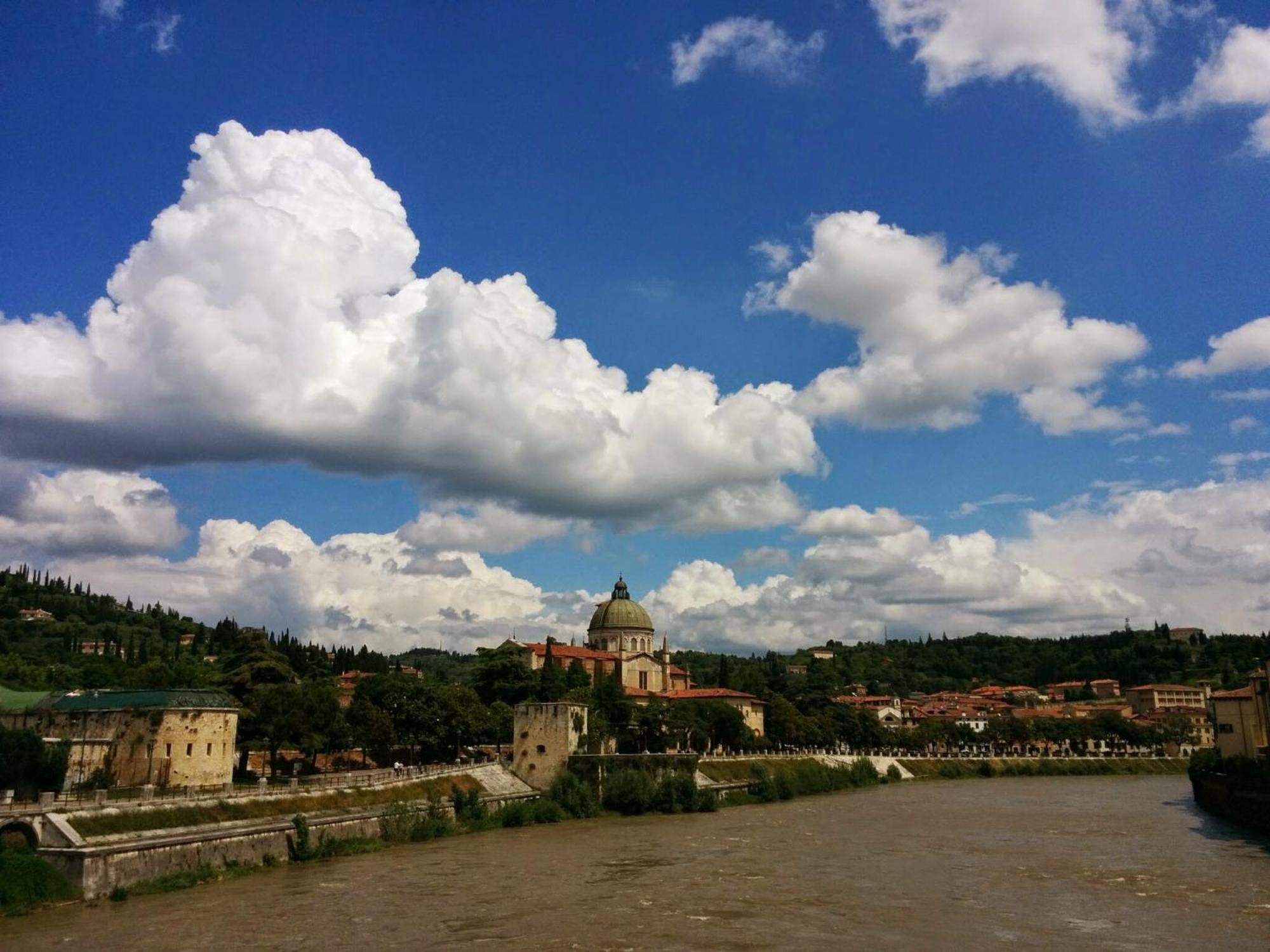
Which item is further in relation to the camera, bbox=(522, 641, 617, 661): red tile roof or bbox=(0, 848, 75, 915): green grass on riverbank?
bbox=(522, 641, 617, 661): red tile roof

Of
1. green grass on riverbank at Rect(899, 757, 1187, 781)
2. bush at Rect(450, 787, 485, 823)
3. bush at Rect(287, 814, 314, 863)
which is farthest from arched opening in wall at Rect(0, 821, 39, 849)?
green grass on riverbank at Rect(899, 757, 1187, 781)

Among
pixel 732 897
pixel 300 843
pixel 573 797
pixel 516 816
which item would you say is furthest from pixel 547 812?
pixel 732 897

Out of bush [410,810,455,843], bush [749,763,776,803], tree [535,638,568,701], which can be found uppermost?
tree [535,638,568,701]

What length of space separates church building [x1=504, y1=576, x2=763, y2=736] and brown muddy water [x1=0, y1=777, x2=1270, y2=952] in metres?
57.3

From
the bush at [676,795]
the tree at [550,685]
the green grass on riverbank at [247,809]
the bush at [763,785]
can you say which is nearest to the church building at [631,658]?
the tree at [550,685]

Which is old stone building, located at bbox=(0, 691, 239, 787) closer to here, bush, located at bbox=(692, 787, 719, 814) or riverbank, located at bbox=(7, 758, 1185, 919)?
riverbank, located at bbox=(7, 758, 1185, 919)

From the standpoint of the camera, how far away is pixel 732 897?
30.1 meters

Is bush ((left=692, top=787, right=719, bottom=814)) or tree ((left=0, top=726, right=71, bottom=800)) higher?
tree ((left=0, top=726, right=71, bottom=800))

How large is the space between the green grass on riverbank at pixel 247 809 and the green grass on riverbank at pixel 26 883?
173cm

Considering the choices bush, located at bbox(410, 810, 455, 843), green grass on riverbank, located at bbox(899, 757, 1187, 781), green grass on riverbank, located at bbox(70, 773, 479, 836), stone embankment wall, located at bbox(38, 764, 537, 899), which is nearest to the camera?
stone embankment wall, located at bbox(38, 764, 537, 899)

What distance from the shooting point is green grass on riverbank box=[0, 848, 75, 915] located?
26094 millimetres

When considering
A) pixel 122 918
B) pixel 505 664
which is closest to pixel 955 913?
pixel 122 918

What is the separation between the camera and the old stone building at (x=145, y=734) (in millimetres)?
41656

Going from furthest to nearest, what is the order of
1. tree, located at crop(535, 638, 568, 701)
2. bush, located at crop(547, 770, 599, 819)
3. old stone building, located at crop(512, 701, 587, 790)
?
tree, located at crop(535, 638, 568, 701), old stone building, located at crop(512, 701, 587, 790), bush, located at crop(547, 770, 599, 819)
